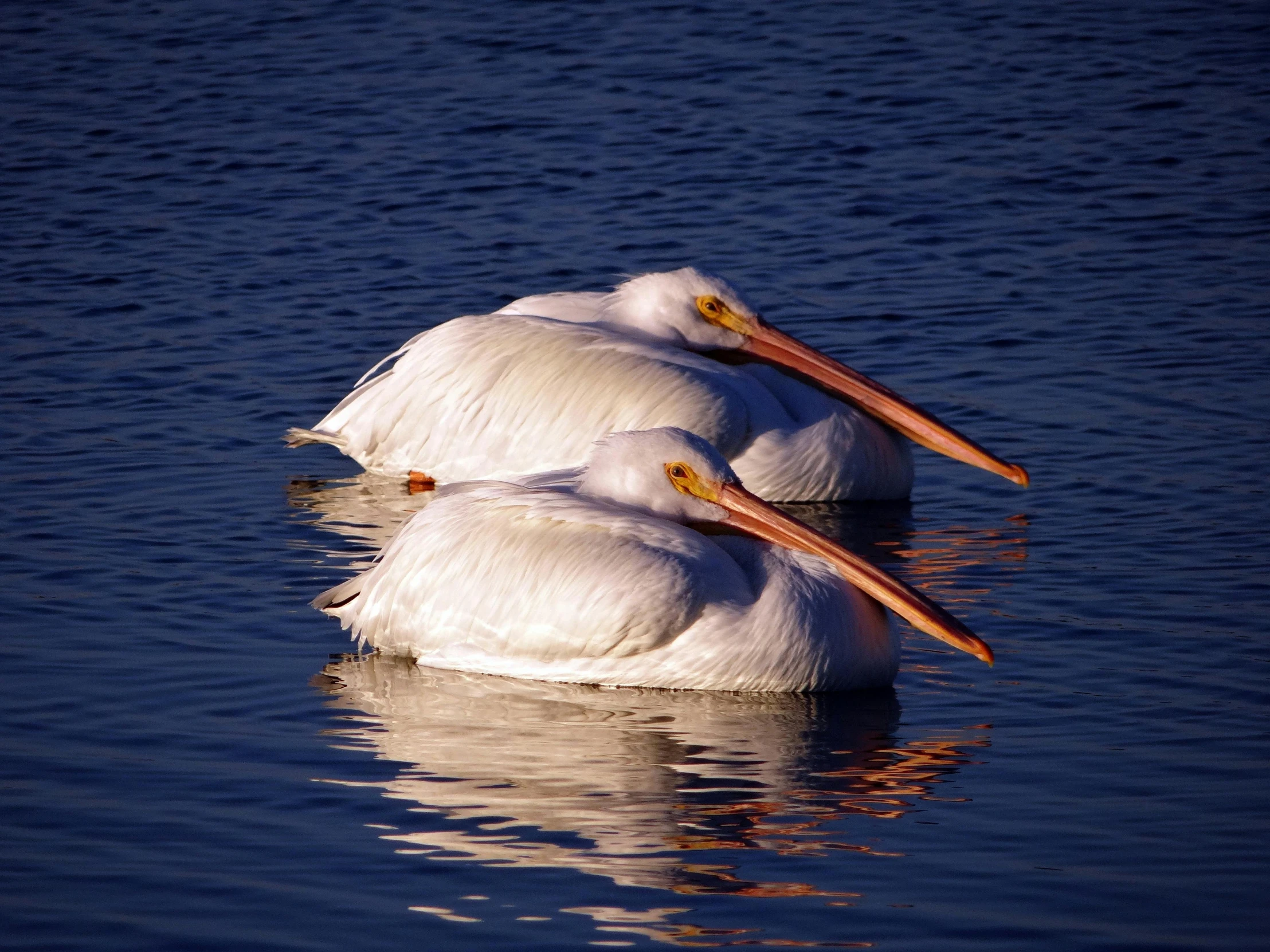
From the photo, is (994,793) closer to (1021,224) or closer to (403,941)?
(403,941)

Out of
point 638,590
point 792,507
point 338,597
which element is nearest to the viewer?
point 638,590

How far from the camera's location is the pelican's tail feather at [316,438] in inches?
294

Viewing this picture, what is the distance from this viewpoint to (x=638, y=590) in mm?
5141

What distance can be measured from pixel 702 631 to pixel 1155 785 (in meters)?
1.23

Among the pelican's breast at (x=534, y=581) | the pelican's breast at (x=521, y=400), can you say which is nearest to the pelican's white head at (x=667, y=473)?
the pelican's breast at (x=534, y=581)

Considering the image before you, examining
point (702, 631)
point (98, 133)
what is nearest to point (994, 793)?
point (702, 631)

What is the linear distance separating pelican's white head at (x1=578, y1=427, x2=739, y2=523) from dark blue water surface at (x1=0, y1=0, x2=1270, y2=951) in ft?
1.77

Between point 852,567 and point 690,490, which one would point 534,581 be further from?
point 852,567

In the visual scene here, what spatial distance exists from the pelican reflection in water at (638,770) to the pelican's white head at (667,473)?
50 cm

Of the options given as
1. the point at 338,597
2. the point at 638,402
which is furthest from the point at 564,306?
the point at 338,597

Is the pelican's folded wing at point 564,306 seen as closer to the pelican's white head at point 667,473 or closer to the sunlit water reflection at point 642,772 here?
the pelican's white head at point 667,473

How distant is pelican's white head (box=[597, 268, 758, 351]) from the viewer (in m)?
7.29

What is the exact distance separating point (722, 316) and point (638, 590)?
2.36 metres

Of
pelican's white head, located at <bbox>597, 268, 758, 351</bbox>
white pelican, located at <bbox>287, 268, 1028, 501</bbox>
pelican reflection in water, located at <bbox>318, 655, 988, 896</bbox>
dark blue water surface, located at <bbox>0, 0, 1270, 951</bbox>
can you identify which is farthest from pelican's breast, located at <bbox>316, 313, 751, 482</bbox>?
pelican reflection in water, located at <bbox>318, 655, 988, 896</bbox>
